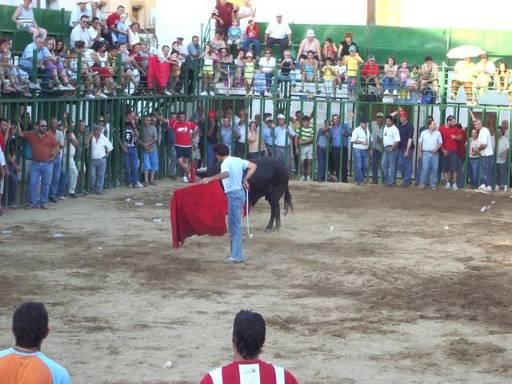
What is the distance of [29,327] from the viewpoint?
17.3ft

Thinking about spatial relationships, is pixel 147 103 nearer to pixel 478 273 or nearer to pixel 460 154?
pixel 460 154

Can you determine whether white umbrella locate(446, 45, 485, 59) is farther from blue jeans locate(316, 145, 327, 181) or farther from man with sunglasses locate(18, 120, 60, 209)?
man with sunglasses locate(18, 120, 60, 209)

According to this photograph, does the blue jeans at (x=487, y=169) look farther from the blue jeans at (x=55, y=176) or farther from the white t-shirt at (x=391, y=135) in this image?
the blue jeans at (x=55, y=176)

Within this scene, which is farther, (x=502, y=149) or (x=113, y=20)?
(x=113, y=20)

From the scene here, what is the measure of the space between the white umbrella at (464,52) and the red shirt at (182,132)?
27.3 feet

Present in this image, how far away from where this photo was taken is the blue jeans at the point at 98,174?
23594 millimetres

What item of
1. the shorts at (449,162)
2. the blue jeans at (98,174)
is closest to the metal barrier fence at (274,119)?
the shorts at (449,162)

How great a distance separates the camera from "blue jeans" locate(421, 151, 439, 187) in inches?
1046

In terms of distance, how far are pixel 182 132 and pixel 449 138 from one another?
6.20 meters

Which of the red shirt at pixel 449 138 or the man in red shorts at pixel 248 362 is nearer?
the man in red shorts at pixel 248 362

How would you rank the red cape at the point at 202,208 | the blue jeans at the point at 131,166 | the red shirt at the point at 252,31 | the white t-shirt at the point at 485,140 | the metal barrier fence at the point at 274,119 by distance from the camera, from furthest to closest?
1. the red shirt at the point at 252,31
2. the white t-shirt at the point at 485,140
3. the metal barrier fence at the point at 274,119
4. the blue jeans at the point at 131,166
5. the red cape at the point at 202,208

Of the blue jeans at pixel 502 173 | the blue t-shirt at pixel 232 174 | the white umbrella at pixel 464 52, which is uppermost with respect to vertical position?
the white umbrella at pixel 464 52

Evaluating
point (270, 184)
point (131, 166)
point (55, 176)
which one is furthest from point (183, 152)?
point (270, 184)

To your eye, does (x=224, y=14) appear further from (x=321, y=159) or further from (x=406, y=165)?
(x=406, y=165)
